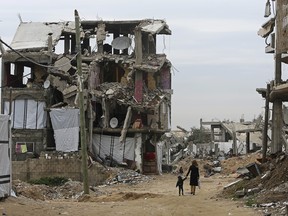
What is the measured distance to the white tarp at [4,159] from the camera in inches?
677

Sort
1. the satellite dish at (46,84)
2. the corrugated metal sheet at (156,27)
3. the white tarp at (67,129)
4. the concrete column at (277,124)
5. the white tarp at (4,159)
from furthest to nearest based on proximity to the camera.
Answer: the corrugated metal sheet at (156,27)
the satellite dish at (46,84)
the white tarp at (67,129)
the concrete column at (277,124)
the white tarp at (4,159)

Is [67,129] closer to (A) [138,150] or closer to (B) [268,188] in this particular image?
(A) [138,150]

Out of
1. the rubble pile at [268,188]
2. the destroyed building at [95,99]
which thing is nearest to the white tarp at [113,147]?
the destroyed building at [95,99]

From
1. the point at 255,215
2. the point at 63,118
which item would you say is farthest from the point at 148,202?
the point at 63,118

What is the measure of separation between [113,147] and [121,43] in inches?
343

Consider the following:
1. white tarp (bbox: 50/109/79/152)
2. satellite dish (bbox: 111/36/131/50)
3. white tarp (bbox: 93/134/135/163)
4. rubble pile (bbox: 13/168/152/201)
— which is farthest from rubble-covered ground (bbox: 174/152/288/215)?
satellite dish (bbox: 111/36/131/50)

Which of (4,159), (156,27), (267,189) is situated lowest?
(267,189)

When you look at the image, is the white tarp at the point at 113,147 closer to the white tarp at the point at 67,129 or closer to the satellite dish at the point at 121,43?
the white tarp at the point at 67,129

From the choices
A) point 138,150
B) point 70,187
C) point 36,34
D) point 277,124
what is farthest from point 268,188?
point 36,34

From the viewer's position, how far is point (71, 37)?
154 ft

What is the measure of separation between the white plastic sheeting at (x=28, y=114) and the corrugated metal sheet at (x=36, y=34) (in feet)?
16.1

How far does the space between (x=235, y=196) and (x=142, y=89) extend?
23590mm

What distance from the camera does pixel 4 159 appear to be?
17453 millimetres

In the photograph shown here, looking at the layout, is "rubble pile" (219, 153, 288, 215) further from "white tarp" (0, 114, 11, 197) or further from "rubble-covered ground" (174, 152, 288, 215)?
"white tarp" (0, 114, 11, 197)
